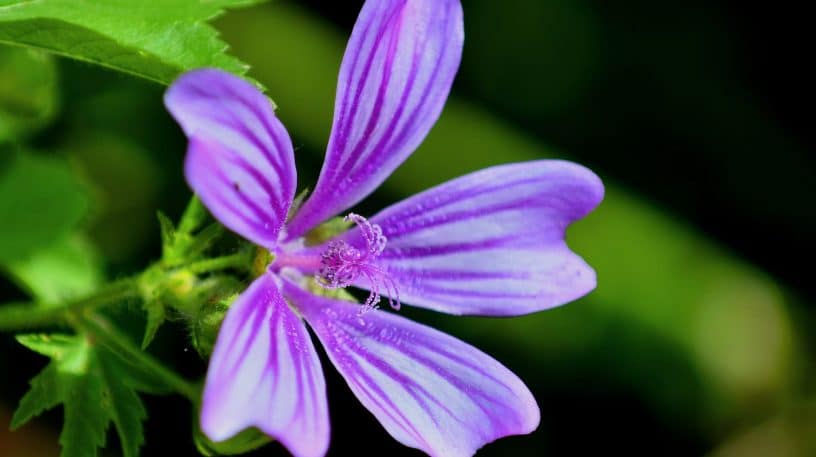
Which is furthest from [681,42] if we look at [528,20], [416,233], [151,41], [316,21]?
[151,41]

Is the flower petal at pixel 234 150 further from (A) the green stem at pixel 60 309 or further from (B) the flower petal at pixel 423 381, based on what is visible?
(A) the green stem at pixel 60 309

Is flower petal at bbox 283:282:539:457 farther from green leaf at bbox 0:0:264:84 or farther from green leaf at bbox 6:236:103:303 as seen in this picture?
green leaf at bbox 6:236:103:303

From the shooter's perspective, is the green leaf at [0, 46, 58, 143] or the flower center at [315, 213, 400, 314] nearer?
the flower center at [315, 213, 400, 314]

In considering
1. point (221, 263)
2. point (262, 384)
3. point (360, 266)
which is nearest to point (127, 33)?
point (221, 263)

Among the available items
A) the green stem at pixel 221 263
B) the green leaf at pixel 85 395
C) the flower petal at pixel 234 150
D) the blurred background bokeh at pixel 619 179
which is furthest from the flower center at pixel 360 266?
the blurred background bokeh at pixel 619 179

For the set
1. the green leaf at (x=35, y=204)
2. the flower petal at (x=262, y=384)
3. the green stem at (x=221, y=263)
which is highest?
the flower petal at (x=262, y=384)

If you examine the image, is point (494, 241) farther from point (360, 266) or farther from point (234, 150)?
point (234, 150)

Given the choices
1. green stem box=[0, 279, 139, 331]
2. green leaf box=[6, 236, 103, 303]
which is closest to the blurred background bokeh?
green leaf box=[6, 236, 103, 303]
